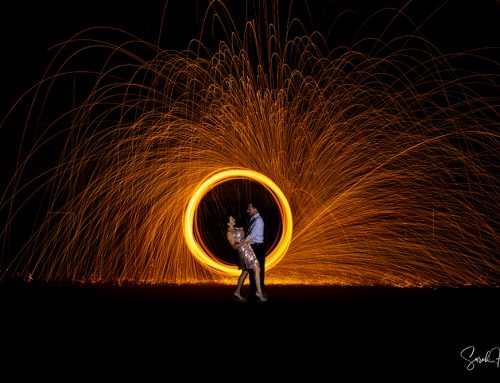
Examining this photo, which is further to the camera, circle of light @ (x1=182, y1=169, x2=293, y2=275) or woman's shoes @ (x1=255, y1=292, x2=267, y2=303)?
circle of light @ (x1=182, y1=169, x2=293, y2=275)

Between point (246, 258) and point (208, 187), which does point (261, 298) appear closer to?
point (246, 258)

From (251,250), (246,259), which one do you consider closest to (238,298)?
(246,259)

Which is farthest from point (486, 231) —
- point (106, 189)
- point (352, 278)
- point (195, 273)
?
point (106, 189)

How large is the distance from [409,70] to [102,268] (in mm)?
8467

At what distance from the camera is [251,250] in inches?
365

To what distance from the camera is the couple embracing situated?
30.2 ft

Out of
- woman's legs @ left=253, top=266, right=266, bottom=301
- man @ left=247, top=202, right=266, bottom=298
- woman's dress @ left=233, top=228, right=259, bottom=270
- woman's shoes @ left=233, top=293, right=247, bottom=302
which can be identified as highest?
man @ left=247, top=202, right=266, bottom=298

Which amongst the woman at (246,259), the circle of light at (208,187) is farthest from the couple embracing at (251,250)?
the circle of light at (208,187)

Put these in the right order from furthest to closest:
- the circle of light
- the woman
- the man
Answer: the circle of light, the man, the woman

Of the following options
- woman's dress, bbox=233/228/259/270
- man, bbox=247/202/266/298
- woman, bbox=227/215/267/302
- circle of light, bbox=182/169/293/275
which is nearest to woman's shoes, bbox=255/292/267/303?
woman, bbox=227/215/267/302

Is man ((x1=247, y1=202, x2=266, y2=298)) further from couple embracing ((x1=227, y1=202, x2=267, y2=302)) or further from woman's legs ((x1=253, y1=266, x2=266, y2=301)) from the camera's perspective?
woman's legs ((x1=253, y1=266, x2=266, y2=301))

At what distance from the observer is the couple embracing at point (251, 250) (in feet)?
30.2

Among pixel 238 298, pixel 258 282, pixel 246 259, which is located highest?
pixel 246 259

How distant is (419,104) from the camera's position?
11.7 meters
